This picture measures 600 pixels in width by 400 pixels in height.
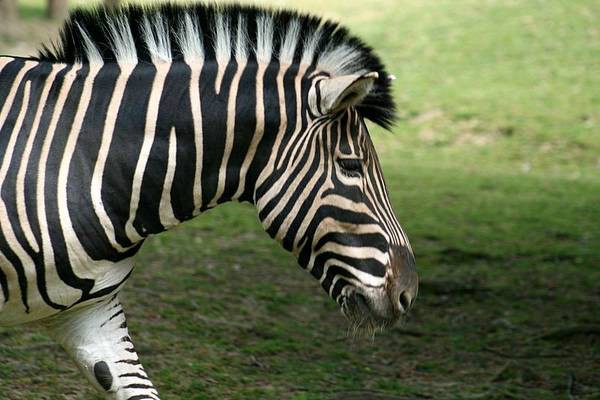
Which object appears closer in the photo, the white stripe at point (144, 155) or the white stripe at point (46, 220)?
the white stripe at point (46, 220)

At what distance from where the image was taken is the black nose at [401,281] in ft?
12.0

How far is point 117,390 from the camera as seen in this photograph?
3979 mm

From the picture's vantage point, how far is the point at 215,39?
380 cm

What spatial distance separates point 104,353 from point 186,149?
3.17 ft

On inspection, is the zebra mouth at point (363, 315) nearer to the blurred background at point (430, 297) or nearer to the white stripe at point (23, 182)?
the blurred background at point (430, 297)

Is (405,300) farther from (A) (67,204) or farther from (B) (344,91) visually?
(A) (67,204)

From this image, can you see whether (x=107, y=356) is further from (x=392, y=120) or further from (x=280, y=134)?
(x=392, y=120)

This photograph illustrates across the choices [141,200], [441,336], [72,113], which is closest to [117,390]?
[141,200]

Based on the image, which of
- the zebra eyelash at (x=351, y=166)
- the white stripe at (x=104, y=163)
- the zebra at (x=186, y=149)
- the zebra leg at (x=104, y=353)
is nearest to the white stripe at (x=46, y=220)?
the zebra at (x=186, y=149)

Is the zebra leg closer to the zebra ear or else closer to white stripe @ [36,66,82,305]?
white stripe @ [36,66,82,305]

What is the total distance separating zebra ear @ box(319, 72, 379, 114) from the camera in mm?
3460

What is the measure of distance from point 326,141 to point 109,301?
1161 mm

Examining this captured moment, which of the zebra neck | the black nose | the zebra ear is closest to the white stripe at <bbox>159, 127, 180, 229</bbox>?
the zebra neck

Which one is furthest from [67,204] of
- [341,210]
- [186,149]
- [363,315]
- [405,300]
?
[405,300]
